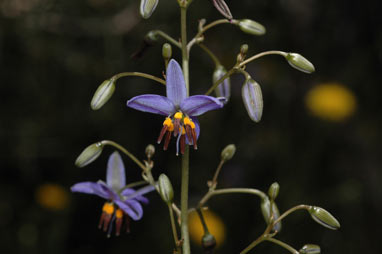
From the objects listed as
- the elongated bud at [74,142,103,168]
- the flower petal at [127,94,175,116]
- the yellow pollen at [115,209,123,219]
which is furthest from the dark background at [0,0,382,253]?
the flower petal at [127,94,175,116]

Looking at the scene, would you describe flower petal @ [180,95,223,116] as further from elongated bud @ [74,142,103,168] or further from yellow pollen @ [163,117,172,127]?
elongated bud @ [74,142,103,168]

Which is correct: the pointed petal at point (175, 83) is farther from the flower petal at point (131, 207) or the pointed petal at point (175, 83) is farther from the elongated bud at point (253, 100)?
the flower petal at point (131, 207)

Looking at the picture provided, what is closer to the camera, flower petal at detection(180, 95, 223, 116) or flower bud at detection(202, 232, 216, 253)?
flower petal at detection(180, 95, 223, 116)

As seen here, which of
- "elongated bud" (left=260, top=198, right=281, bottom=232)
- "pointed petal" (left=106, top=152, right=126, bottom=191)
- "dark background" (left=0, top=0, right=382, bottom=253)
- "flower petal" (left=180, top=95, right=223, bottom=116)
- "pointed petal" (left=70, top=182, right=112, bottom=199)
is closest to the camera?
"flower petal" (left=180, top=95, right=223, bottom=116)

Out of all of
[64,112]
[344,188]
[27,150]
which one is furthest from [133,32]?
[344,188]

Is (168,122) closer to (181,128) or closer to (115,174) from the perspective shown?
(181,128)

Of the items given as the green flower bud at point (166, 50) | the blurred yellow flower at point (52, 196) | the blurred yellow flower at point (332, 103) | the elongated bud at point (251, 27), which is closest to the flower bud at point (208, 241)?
the green flower bud at point (166, 50)

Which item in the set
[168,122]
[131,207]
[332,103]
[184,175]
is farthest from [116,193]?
[332,103]
